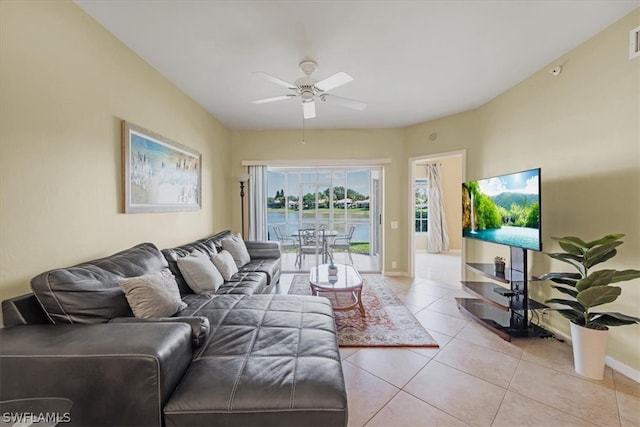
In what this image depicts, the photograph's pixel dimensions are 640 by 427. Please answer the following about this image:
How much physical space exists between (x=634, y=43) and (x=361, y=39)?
1.97m

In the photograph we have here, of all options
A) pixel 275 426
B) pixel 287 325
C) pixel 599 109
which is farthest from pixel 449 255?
pixel 275 426

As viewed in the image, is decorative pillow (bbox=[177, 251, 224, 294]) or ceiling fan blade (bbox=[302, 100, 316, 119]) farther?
ceiling fan blade (bbox=[302, 100, 316, 119])

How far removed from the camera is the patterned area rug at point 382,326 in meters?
2.46

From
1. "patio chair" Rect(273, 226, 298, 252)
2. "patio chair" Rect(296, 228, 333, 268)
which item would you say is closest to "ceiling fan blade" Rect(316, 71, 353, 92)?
"patio chair" Rect(296, 228, 333, 268)

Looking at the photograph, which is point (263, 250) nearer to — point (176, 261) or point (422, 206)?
point (176, 261)

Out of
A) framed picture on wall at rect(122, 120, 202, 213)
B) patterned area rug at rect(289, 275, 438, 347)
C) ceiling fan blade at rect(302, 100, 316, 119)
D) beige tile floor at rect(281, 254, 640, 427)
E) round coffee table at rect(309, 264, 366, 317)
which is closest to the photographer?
beige tile floor at rect(281, 254, 640, 427)

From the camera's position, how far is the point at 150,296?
1721mm

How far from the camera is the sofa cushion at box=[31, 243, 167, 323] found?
1423 millimetres

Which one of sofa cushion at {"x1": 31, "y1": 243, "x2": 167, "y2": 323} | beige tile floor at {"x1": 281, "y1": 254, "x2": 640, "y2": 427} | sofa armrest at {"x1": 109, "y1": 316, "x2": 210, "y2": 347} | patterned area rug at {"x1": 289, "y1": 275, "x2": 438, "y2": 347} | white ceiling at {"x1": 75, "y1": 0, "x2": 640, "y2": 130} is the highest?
white ceiling at {"x1": 75, "y1": 0, "x2": 640, "y2": 130}

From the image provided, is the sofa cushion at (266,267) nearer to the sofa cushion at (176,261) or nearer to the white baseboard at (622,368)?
the sofa cushion at (176,261)

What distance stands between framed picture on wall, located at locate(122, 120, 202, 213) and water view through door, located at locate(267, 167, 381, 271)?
2532mm

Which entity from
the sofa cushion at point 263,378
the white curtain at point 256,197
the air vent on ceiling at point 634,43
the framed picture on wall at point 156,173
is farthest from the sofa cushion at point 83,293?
the air vent on ceiling at point 634,43

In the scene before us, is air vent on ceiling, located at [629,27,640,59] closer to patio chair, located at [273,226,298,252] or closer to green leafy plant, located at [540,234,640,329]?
green leafy plant, located at [540,234,640,329]

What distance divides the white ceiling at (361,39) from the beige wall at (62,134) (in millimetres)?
301
